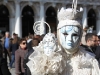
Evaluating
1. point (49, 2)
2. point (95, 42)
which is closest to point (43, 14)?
point (49, 2)

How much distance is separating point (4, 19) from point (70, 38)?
27150mm

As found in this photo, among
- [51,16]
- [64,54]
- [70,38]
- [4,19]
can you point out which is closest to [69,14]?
[70,38]

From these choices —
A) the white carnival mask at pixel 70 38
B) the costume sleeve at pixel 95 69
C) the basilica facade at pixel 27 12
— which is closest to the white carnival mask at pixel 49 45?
the white carnival mask at pixel 70 38

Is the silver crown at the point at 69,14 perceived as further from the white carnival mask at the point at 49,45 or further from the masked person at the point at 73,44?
the white carnival mask at the point at 49,45

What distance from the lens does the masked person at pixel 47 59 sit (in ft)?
7.65

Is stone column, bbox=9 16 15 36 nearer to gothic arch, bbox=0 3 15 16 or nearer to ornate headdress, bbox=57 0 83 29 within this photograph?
gothic arch, bbox=0 3 15 16

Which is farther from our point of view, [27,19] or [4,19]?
[27,19]

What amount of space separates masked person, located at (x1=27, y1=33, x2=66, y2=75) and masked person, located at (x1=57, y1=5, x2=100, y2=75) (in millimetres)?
115

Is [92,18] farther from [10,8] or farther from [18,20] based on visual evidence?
[10,8]

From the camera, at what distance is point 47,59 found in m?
2.35

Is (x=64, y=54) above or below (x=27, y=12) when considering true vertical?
below

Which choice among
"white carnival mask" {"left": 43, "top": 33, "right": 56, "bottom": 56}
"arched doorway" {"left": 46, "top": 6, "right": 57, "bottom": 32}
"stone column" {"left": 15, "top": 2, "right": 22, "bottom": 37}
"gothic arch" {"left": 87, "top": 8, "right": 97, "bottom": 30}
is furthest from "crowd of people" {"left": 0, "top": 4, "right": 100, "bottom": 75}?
"gothic arch" {"left": 87, "top": 8, "right": 97, "bottom": 30}

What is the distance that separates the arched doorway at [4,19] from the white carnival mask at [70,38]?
87.3 ft

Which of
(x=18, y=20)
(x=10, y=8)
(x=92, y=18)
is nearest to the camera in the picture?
(x=18, y=20)
